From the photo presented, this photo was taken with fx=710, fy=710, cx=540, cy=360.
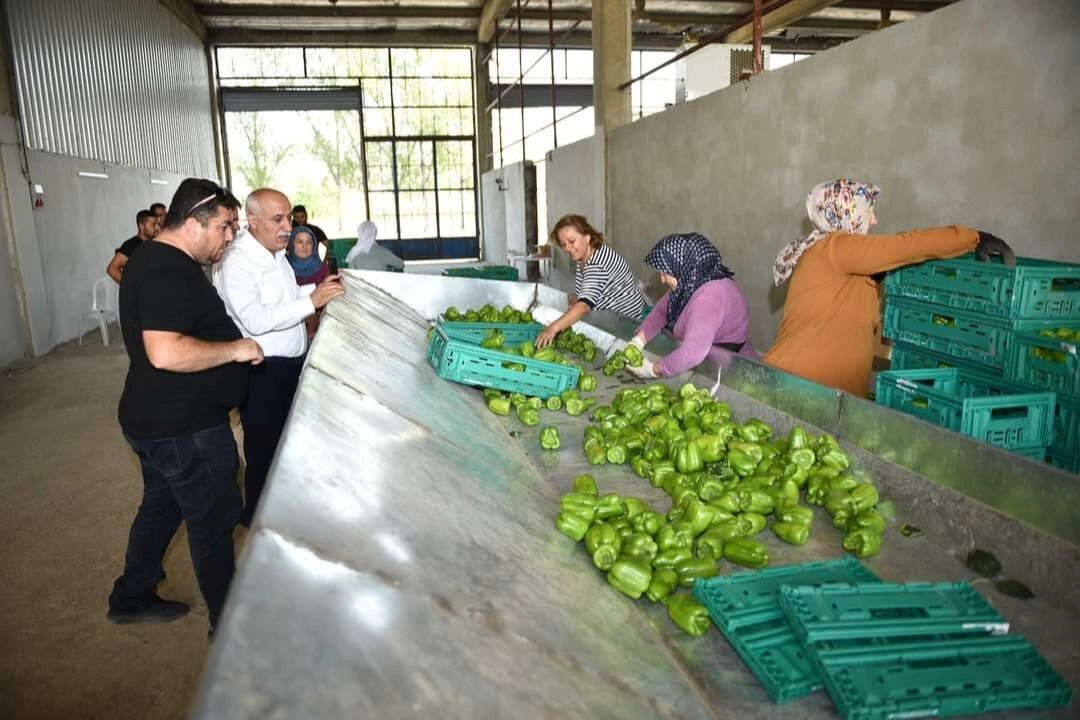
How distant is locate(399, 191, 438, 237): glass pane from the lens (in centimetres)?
2177

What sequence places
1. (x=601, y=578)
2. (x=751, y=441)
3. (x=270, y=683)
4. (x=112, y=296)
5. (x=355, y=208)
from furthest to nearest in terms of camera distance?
(x=355, y=208) < (x=112, y=296) < (x=751, y=441) < (x=601, y=578) < (x=270, y=683)

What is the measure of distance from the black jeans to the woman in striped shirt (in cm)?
242

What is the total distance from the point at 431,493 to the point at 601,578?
0.60 m

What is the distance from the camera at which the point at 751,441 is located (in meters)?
3.07

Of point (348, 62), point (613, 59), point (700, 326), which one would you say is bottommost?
point (700, 326)

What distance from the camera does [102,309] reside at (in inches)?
428

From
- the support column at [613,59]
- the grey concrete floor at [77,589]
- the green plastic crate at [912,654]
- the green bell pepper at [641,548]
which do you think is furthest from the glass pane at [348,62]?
the green plastic crate at [912,654]

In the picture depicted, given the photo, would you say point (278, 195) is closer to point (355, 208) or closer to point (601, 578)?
point (601, 578)

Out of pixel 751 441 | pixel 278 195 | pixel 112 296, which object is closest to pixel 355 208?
pixel 112 296

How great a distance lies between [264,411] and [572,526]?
2183 mm

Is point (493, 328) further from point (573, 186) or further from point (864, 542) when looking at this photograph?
point (573, 186)

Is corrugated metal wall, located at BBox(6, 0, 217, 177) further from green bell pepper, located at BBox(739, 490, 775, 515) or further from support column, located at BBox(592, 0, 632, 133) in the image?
green bell pepper, located at BBox(739, 490, 775, 515)

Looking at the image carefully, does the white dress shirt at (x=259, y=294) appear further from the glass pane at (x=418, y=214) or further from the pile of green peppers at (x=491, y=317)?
the glass pane at (x=418, y=214)

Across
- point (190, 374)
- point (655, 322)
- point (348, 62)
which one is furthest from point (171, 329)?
point (348, 62)
